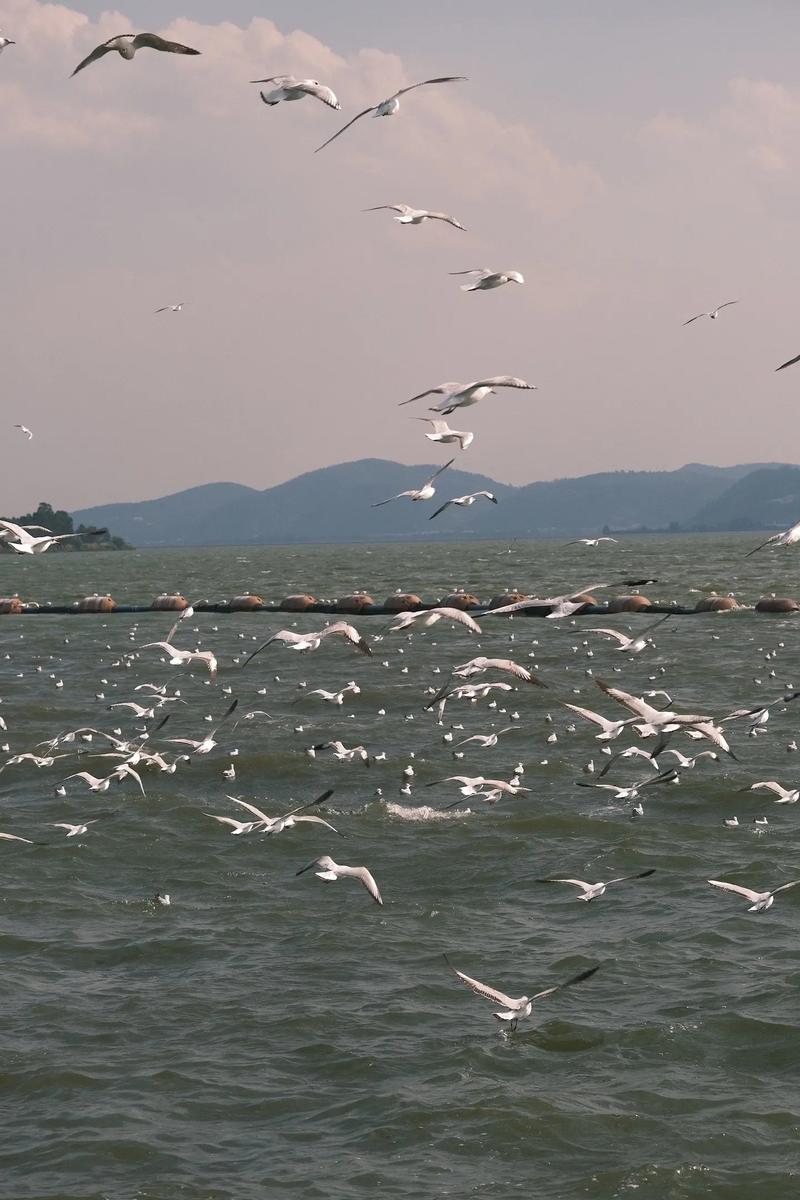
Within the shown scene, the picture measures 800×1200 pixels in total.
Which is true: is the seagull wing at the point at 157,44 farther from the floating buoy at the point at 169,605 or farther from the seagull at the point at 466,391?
the floating buoy at the point at 169,605

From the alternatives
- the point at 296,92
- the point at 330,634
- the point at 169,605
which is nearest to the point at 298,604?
the point at 169,605

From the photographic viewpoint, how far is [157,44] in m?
13.9

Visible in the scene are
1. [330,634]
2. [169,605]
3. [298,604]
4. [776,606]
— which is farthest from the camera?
[169,605]

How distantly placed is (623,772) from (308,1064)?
14222 millimetres

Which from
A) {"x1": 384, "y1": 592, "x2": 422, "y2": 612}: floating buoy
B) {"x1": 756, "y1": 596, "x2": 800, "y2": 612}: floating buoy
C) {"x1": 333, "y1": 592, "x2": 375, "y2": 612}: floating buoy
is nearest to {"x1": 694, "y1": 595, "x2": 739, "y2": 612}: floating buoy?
{"x1": 756, "y1": 596, "x2": 800, "y2": 612}: floating buoy

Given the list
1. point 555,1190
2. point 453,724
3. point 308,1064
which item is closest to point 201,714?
point 453,724

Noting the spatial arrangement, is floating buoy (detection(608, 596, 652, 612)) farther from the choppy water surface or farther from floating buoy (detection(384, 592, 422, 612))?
the choppy water surface

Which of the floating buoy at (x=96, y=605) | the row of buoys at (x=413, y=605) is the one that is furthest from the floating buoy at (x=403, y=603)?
the floating buoy at (x=96, y=605)

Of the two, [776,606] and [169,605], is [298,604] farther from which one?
[776,606]

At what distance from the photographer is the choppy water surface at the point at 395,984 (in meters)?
13.9

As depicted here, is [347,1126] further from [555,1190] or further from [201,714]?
[201,714]

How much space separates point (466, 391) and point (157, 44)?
748 cm

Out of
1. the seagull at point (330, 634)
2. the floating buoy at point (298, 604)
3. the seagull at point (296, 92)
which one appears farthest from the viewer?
the floating buoy at point (298, 604)

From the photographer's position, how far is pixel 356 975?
60.1 ft
